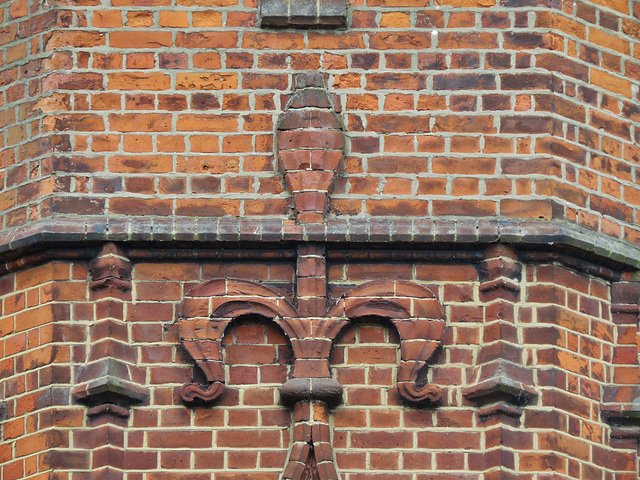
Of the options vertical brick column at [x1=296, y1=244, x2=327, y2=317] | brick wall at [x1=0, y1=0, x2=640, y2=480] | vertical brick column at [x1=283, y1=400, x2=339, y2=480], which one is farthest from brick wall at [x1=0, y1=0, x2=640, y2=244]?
vertical brick column at [x1=283, y1=400, x2=339, y2=480]

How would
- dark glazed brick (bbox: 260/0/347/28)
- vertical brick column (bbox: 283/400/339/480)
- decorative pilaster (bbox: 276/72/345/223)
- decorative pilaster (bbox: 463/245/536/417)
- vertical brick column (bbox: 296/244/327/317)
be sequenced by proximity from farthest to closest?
1. dark glazed brick (bbox: 260/0/347/28)
2. decorative pilaster (bbox: 276/72/345/223)
3. vertical brick column (bbox: 296/244/327/317)
4. decorative pilaster (bbox: 463/245/536/417)
5. vertical brick column (bbox: 283/400/339/480)

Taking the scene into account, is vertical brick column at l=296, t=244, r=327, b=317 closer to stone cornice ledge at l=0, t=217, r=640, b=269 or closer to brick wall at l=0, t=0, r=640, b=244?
stone cornice ledge at l=0, t=217, r=640, b=269

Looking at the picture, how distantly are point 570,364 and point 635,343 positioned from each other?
1.36 feet

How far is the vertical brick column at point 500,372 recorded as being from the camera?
9828 mm

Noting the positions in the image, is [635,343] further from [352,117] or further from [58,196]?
[58,196]

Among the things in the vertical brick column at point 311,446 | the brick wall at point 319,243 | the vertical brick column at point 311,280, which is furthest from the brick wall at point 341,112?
the vertical brick column at point 311,446

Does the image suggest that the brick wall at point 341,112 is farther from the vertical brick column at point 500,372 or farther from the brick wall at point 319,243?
Result: the vertical brick column at point 500,372

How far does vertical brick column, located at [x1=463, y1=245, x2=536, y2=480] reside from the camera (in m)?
9.83

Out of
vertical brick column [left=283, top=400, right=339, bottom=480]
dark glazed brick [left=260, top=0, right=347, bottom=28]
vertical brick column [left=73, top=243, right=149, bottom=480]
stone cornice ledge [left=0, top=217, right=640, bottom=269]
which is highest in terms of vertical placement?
dark glazed brick [left=260, top=0, right=347, bottom=28]

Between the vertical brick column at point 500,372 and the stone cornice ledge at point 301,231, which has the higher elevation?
the stone cornice ledge at point 301,231

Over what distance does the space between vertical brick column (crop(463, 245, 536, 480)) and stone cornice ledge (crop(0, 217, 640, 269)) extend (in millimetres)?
119

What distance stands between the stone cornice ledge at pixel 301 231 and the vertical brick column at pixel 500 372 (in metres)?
0.12

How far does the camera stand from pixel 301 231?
10172 mm

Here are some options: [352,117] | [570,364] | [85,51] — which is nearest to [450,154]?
[352,117]
